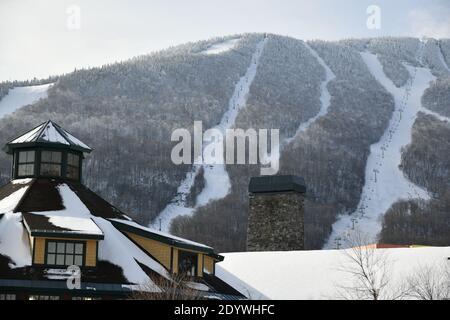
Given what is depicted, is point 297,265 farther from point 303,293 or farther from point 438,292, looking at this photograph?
point 438,292

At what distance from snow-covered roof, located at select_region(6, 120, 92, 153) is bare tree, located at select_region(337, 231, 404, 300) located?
55.4 feet

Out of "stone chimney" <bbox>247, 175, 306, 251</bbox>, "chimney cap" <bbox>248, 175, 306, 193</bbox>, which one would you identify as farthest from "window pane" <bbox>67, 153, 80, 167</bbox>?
"stone chimney" <bbox>247, 175, 306, 251</bbox>

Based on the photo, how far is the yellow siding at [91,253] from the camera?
41.8 meters

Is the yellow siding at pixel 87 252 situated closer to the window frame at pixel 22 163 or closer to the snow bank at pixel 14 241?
the snow bank at pixel 14 241

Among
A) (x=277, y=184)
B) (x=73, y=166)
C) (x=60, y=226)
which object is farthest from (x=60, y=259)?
(x=277, y=184)

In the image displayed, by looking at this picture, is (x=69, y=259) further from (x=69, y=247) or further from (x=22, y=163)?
(x=22, y=163)

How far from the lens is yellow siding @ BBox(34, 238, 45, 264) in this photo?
40.9m

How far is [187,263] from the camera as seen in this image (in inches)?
1844

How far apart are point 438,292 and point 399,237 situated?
502 feet

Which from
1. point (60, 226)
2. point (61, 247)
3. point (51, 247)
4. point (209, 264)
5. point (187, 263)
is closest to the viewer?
point (51, 247)

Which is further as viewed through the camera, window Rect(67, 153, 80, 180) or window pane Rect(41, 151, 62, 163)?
window Rect(67, 153, 80, 180)

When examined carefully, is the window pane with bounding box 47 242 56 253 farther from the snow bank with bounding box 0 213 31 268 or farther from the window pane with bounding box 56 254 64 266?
the snow bank with bounding box 0 213 31 268

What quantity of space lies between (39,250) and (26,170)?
9.46 metres

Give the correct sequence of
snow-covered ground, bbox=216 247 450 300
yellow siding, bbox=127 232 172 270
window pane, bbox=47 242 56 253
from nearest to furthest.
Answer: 1. window pane, bbox=47 242 56 253
2. yellow siding, bbox=127 232 172 270
3. snow-covered ground, bbox=216 247 450 300
